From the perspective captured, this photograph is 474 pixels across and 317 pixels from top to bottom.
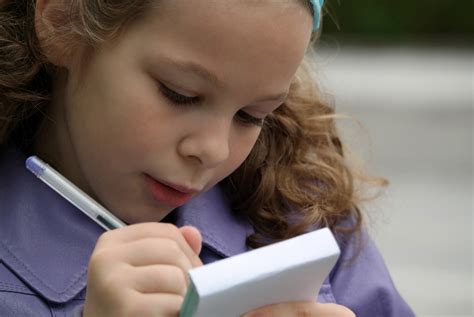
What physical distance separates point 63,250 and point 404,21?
7.80m

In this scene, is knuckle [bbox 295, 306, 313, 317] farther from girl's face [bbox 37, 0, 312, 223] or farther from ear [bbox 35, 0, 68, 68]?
ear [bbox 35, 0, 68, 68]

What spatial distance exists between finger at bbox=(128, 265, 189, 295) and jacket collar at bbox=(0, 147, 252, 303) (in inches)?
11.4

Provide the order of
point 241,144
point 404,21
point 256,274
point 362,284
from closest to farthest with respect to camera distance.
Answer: point 256,274 < point 241,144 < point 362,284 < point 404,21

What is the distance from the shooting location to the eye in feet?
4.42

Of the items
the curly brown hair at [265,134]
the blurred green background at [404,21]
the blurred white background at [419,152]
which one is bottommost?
the blurred green background at [404,21]

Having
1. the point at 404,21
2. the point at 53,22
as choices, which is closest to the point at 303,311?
the point at 53,22

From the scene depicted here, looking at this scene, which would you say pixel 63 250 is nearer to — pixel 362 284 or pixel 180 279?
pixel 180 279

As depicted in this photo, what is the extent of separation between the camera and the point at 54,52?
4.83 ft

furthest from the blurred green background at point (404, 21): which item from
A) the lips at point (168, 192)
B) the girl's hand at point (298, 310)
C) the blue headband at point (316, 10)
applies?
the girl's hand at point (298, 310)

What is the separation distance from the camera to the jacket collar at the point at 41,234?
55.0 inches

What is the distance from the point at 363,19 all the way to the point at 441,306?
527cm

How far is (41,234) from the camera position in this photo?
144cm

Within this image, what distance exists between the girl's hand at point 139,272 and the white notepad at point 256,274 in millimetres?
41

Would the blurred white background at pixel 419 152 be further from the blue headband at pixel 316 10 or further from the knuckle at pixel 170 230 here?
the knuckle at pixel 170 230
